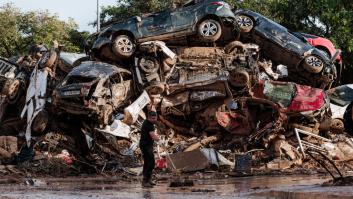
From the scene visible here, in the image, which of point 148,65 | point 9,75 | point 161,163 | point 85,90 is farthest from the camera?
Result: point 9,75

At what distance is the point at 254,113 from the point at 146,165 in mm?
8571

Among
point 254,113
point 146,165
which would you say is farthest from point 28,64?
point 146,165

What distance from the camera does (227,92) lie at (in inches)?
795

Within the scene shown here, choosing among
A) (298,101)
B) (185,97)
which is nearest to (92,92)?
(185,97)

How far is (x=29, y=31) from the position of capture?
49062 millimetres

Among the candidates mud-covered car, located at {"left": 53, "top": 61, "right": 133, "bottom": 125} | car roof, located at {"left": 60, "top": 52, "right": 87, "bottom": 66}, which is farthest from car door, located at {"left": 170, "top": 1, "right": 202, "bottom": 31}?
car roof, located at {"left": 60, "top": 52, "right": 87, "bottom": 66}

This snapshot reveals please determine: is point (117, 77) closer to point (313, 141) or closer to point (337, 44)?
point (313, 141)

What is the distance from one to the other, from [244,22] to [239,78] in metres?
3.22

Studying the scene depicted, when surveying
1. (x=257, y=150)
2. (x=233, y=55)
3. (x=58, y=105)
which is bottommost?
(x=257, y=150)

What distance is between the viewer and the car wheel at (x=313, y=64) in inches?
866

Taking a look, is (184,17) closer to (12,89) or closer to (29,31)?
(12,89)

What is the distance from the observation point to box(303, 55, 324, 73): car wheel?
2198 centimetres

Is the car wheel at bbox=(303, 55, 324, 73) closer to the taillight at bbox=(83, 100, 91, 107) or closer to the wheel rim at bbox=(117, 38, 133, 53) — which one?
the wheel rim at bbox=(117, 38, 133, 53)

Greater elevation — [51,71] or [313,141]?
[51,71]
